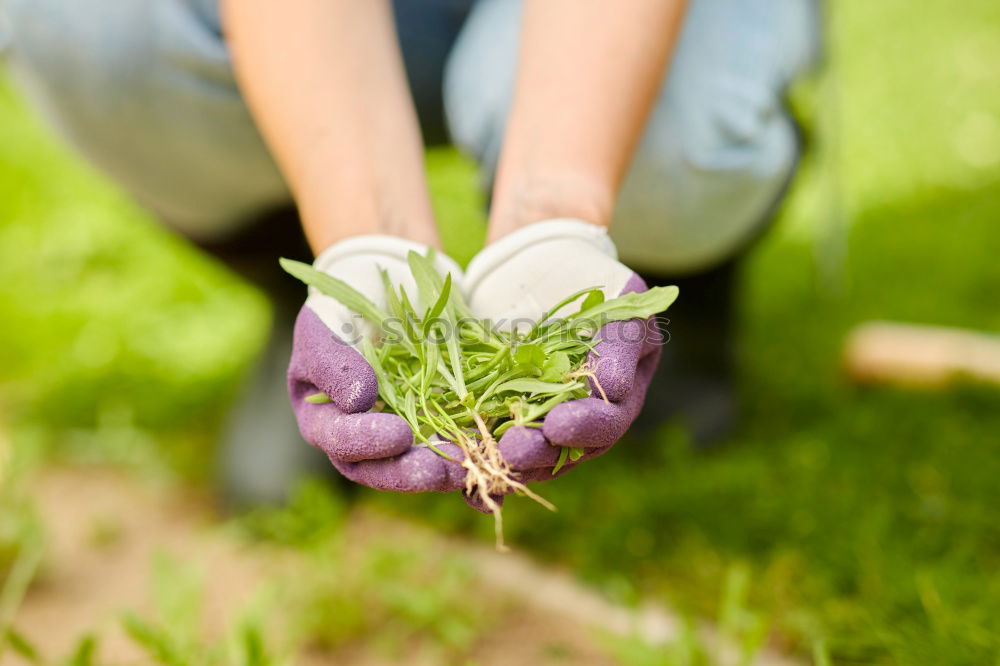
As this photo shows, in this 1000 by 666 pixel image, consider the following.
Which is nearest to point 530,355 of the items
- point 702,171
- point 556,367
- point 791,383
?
point 556,367

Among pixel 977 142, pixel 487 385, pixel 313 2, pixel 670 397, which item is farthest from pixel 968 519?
pixel 977 142

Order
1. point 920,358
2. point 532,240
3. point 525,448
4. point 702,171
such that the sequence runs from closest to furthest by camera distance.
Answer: point 525,448
point 532,240
point 702,171
point 920,358

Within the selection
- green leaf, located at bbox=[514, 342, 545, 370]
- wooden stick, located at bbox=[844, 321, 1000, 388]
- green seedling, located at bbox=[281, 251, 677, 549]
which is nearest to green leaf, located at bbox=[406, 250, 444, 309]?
green seedling, located at bbox=[281, 251, 677, 549]

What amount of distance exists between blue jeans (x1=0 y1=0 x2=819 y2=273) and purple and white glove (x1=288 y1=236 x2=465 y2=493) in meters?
0.34

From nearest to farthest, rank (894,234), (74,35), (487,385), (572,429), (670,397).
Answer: (572,429), (487,385), (74,35), (670,397), (894,234)

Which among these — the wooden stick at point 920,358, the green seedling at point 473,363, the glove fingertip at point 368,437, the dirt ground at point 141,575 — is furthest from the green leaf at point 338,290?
the wooden stick at point 920,358

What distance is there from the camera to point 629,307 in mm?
852

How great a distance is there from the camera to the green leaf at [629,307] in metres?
0.84

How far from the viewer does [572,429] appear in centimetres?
74

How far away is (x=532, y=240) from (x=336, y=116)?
0.27m

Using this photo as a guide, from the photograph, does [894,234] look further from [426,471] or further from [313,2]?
[426,471]

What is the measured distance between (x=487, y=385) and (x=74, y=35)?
866 millimetres

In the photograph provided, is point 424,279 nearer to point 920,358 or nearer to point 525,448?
point 525,448

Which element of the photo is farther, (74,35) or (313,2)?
(74,35)
